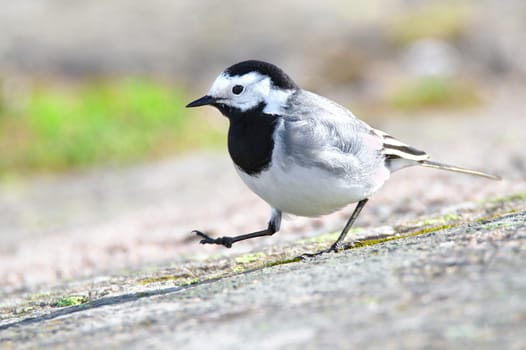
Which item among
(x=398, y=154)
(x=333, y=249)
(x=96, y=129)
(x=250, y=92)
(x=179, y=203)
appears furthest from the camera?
(x=96, y=129)

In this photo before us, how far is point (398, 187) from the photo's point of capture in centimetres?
856

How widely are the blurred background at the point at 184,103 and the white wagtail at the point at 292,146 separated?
4.28 feet

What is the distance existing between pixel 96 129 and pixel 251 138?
28.5ft

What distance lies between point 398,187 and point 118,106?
7.72 metres

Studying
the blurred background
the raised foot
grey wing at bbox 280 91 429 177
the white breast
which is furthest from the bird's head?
the blurred background

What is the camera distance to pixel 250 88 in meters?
5.56

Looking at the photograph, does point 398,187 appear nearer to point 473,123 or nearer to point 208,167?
point 208,167

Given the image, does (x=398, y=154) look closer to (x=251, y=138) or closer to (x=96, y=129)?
(x=251, y=138)

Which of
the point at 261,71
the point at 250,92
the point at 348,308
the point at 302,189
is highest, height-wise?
the point at 261,71

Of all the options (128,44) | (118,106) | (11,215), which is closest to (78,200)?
(11,215)

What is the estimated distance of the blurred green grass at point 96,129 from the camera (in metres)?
13.3

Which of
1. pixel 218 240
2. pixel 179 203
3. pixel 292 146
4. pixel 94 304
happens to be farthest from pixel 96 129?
pixel 94 304

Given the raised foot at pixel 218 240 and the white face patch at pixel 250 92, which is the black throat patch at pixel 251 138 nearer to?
the white face patch at pixel 250 92

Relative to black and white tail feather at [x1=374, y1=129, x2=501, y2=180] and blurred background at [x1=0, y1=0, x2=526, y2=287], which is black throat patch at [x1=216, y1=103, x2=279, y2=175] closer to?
black and white tail feather at [x1=374, y1=129, x2=501, y2=180]
